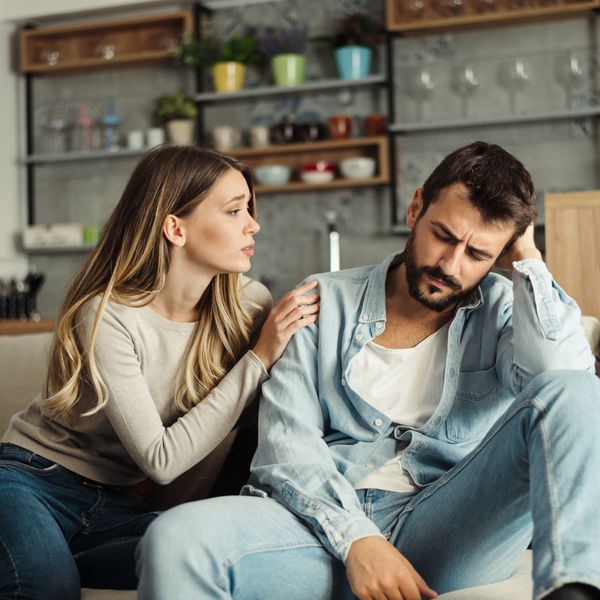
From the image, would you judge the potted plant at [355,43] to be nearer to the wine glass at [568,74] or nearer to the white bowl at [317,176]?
the white bowl at [317,176]

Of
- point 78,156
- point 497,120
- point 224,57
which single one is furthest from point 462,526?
point 78,156

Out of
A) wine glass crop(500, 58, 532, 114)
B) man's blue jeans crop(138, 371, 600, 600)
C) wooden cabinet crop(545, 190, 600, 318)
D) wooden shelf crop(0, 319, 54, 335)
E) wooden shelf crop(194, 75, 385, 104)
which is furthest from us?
wooden shelf crop(194, 75, 385, 104)

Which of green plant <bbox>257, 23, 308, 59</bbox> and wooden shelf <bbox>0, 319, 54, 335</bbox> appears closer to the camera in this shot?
wooden shelf <bbox>0, 319, 54, 335</bbox>

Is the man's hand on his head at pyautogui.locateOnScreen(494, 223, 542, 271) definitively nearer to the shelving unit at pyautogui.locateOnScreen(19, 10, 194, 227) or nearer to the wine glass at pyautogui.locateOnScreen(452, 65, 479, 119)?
the wine glass at pyautogui.locateOnScreen(452, 65, 479, 119)

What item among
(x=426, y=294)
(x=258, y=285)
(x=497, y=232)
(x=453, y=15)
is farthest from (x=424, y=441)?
(x=453, y=15)

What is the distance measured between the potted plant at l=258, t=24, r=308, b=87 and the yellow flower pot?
0.59 feet

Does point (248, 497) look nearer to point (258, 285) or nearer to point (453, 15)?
point (258, 285)

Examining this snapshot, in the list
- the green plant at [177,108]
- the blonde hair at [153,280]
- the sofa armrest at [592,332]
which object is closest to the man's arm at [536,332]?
the sofa armrest at [592,332]

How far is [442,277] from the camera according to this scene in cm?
164

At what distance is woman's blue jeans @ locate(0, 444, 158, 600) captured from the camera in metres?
1.60

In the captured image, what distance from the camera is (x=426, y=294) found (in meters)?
1.66

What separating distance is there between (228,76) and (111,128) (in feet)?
2.70

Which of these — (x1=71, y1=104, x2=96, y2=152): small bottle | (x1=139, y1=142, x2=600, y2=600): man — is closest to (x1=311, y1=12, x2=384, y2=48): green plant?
(x1=71, y1=104, x2=96, y2=152): small bottle

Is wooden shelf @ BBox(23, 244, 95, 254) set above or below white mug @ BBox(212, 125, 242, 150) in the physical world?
below
